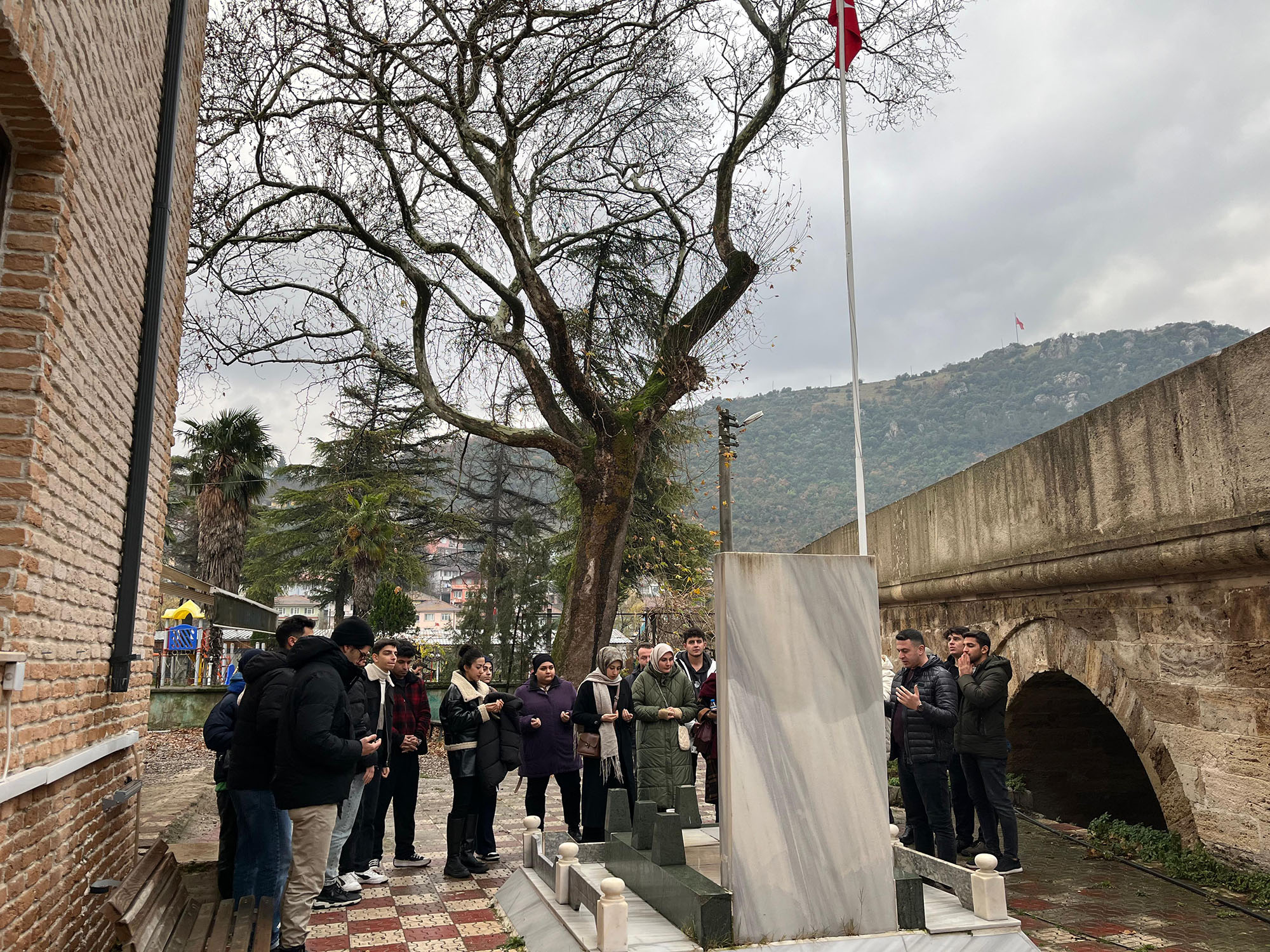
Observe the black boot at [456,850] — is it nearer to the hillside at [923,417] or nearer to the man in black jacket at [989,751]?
the man in black jacket at [989,751]

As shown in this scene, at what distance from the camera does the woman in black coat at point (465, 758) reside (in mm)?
6543

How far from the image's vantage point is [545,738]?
277 inches

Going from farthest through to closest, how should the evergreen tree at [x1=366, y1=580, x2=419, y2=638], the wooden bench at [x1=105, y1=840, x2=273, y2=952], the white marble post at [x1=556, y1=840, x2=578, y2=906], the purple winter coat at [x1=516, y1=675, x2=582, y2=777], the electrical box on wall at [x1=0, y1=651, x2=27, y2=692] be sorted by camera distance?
the evergreen tree at [x1=366, y1=580, x2=419, y2=638] < the purple winter coat at [x1=516, y1=675, x2=582, y2=777] < the white marble post at [x1=556, y1=840, x2=578, y2=906] < the wooden bench at [x1=105, y1=840, x2=273, y2=952] < the electrical box on wall at [x1=0, y1=651, x2=27, y2=692]

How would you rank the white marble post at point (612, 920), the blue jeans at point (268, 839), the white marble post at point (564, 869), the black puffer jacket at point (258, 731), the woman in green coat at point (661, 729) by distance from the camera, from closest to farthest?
the white marble post at point (612, 920) → the black puffer jacket at point (258, 731) → the blue jeans at point (268, 839) → the white marble post at point (564, 869) → the woman in green coat at point (661, 729)

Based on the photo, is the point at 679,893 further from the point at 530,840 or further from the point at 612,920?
the point at 530,840

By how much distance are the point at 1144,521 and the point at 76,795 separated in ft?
22.7

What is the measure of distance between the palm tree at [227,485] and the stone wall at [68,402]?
20417 mm

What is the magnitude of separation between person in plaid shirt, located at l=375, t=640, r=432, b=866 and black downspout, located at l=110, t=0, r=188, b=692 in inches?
76.7

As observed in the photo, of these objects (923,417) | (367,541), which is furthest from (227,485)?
(923,417)

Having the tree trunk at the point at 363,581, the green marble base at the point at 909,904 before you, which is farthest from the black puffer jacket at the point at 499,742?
the tree trunk at the point at 363,581

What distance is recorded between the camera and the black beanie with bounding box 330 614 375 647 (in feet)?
16.6

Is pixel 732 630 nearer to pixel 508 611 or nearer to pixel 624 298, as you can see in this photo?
pixel 624 298

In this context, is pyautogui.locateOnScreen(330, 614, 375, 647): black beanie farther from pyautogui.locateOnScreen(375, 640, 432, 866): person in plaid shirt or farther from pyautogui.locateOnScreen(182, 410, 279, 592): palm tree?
pyautogui.locateOnScreen(182, 410, 279, 592): palm tree

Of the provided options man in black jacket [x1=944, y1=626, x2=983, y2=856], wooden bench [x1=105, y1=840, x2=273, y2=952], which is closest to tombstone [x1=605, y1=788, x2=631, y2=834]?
wooden bench [x1=105, y1=840, x2=273, y2=952]
